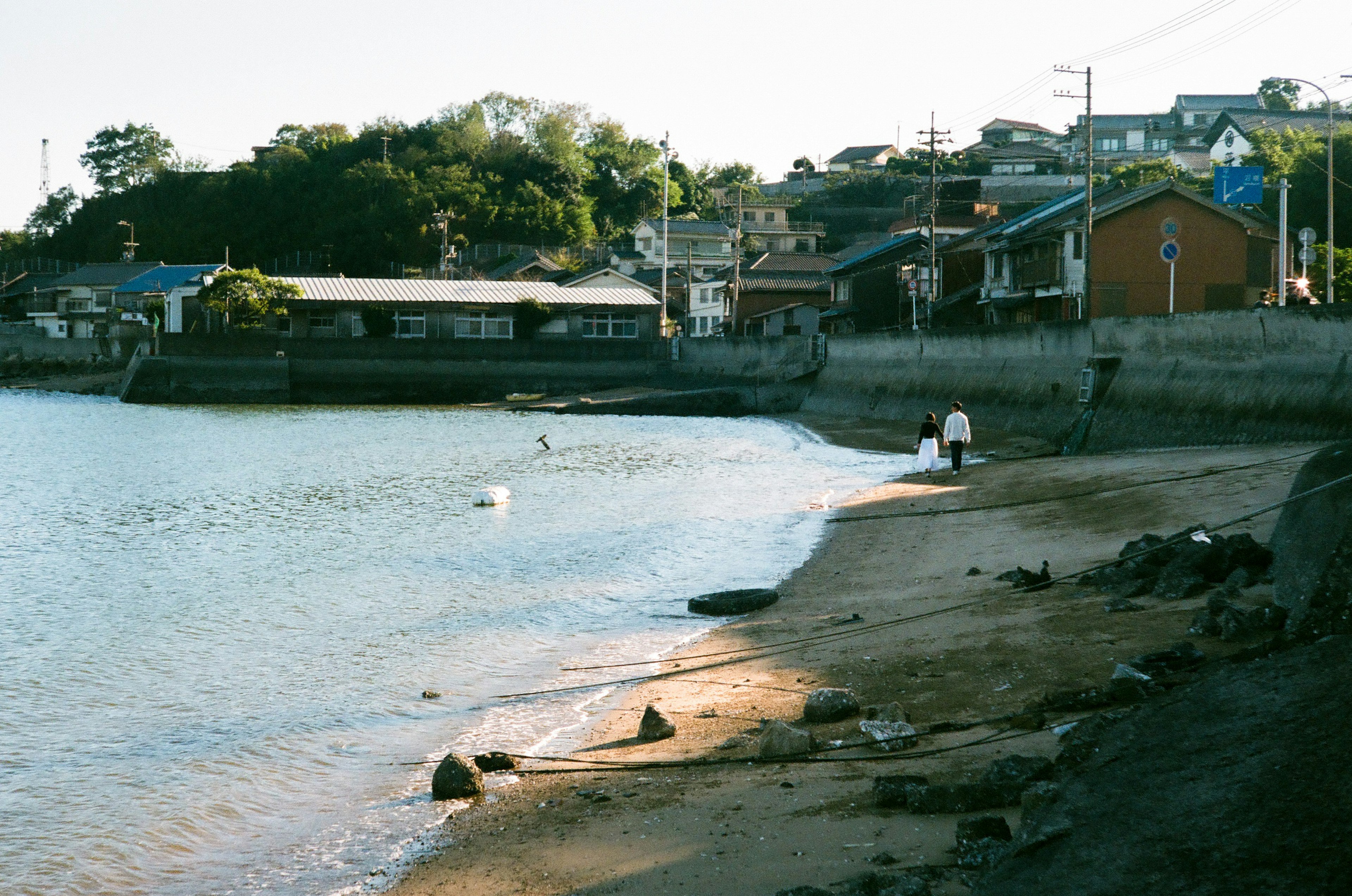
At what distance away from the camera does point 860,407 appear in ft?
131

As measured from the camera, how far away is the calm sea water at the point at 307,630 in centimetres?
629

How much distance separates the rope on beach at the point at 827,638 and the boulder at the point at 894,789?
12.9ft

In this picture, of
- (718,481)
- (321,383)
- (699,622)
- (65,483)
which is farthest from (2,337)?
(699,622)

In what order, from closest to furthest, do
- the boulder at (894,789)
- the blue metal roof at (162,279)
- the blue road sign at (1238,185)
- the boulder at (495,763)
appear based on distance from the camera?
the boulder at (894,789), the boulder at (495,763), the blue road sign at (1238,185), the blue metal roof at (162,279)

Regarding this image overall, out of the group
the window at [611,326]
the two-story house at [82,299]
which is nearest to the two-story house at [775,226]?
the window at [611,326]

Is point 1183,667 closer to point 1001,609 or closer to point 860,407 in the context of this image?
point 1001,609

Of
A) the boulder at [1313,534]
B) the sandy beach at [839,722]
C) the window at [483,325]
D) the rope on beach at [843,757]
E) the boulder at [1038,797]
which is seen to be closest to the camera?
the boulder at [1038,797]

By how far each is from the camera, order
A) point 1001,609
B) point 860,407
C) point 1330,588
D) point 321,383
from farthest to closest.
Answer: point 321,383 → point 860,407 → point 1001,609 → point 1330,588

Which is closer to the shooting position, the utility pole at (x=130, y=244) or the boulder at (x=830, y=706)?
the boulder at (x=830, y=706)

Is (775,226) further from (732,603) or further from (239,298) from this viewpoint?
(732,603)

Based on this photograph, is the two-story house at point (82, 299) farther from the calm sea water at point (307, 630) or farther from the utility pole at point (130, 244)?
the calm sea water at point (307, 630)

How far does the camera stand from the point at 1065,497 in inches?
619

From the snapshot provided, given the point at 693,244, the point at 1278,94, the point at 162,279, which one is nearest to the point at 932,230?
the point at 693,244

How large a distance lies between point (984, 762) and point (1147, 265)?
116ft
